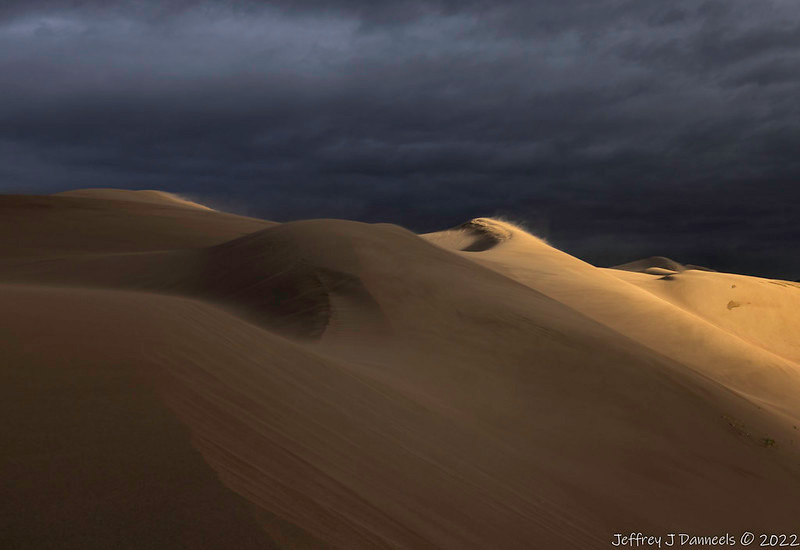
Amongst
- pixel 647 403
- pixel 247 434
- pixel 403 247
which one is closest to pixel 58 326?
pixel 247 434

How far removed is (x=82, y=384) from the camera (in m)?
4.30

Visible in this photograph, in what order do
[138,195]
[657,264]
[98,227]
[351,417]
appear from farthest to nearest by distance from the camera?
[657,264]
[138,195]
[98,227]
[351,417]

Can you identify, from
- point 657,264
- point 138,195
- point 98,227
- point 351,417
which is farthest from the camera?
point 657,264

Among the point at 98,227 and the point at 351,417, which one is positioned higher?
the point at 98,227

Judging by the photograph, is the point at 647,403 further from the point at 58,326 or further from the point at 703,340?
the point at 703,340

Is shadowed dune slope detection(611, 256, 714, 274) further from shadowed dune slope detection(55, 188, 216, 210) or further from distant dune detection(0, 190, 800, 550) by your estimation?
distant dune detection(0, 190, 800, 550)

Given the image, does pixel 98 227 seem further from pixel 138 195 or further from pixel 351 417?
pixel 138 195

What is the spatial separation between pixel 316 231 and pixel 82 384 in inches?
550

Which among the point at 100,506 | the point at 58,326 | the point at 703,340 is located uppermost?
the point at 58,326

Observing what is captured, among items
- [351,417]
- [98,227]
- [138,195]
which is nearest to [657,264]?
[138,195]

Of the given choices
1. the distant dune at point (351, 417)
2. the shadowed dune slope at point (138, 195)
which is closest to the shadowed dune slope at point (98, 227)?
the distant dune at point (351, 417)

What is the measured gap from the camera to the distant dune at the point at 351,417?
3.30 meters

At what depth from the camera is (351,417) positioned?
5.90 meters

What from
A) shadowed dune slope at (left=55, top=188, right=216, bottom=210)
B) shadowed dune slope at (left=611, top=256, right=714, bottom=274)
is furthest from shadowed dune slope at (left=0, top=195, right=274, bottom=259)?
shadowed dune slope at (left=611, top=256, right=714, bottom=274)
